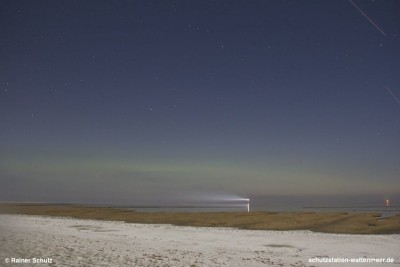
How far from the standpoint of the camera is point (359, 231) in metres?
32.3

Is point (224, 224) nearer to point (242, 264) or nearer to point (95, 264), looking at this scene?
point (242, 264)

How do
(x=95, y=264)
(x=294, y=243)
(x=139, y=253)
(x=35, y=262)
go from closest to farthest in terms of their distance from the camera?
(x=35, y=262) < (x=95, y=264) < (x=139, y=253) < (x=294, y=243)

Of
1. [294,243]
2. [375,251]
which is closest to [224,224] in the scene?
[294,243]

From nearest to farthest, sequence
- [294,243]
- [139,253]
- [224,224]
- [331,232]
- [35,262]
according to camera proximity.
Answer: [35,262] → [139,253] → [294,243] → [331,232] → [224,224]

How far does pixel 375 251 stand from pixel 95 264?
16535 mm

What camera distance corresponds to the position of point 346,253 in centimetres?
2019

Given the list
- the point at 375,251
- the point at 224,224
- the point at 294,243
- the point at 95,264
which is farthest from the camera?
the point at 224,224

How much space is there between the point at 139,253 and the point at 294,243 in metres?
11.7

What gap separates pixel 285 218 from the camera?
41750 millimetres

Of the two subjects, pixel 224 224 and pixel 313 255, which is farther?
pixel 224 224

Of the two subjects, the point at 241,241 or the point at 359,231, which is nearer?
the point at 241,241

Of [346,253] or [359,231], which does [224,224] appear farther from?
[346,253]

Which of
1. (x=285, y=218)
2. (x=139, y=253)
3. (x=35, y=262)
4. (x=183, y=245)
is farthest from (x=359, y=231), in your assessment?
(x=35, y=262)

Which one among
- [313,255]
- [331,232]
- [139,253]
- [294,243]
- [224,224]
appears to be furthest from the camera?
[224,224]
